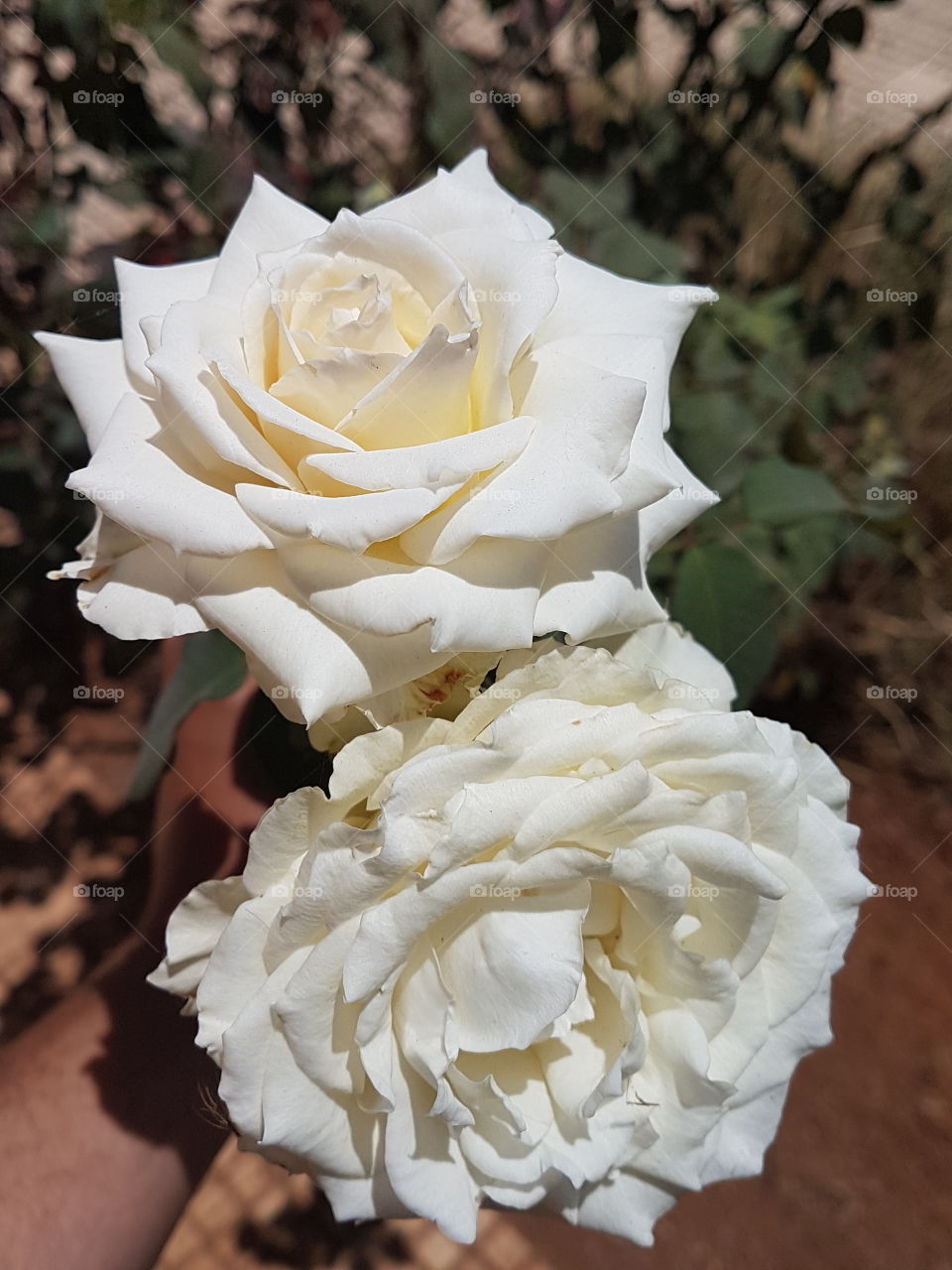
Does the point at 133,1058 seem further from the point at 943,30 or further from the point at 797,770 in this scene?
the point at 943,30

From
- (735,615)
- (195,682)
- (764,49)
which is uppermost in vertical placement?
(764,49)

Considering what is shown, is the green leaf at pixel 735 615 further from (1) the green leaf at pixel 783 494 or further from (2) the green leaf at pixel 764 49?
(2) the green leaf at pixel 764 49

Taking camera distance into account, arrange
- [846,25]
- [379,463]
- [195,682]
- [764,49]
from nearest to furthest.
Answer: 1. [379,463]
2. [195,682]
3. [846,25]
4. [764,49]

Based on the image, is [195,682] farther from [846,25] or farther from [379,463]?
[846,25]

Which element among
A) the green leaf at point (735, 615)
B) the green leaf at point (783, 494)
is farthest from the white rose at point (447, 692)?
the green leaf at point (783, 494)

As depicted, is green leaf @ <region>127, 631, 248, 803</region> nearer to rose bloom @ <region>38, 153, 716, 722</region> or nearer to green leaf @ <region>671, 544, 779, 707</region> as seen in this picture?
rose bloom @ <region>38, 153, 716, 722</region>

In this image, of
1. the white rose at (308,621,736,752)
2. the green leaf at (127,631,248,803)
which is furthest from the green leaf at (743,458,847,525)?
the green leaf at (127,631,248,803)

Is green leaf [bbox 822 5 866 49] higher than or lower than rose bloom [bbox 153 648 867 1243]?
higher

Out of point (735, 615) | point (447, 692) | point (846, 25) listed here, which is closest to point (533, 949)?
point (447, 692)

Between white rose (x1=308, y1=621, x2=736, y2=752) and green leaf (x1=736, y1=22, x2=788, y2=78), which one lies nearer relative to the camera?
white rose (x1=308, y1=621, x2=736, y2=752)
